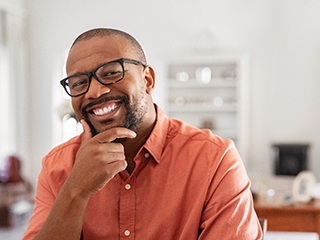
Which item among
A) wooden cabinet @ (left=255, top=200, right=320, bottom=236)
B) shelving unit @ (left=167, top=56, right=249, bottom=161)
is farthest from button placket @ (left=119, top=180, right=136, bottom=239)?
shelving unit @ (left=167, top=56, right=249, bottom=161)

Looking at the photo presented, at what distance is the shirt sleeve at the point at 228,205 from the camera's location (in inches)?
56.4

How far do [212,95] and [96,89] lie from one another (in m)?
6.29

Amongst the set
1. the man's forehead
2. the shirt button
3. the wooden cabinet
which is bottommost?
the wooden cabinet

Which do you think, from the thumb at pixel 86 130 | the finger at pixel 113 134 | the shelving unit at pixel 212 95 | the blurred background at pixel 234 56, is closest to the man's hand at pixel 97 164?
the finger at pixel 113 134

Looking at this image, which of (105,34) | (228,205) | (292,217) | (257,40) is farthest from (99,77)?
(257,40)

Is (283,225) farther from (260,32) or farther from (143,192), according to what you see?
(260,32)

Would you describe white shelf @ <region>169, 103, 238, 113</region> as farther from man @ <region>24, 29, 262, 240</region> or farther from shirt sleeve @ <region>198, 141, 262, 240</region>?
shirt sleeve @ <region>198, 141, 262, 240</region>

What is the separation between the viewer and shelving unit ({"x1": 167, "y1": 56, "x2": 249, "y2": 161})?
749 centimetres

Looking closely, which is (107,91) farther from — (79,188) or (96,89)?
(79,188)

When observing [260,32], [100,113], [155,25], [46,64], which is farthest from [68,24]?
[100,113]

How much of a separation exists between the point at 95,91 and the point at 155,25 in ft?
20.7

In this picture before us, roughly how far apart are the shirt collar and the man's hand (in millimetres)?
161

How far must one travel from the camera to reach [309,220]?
3.71m

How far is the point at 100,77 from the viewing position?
1523 mm
